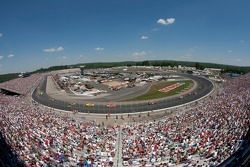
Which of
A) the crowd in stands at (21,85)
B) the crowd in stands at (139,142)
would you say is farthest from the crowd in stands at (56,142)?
the crowd in stands at (21,85)

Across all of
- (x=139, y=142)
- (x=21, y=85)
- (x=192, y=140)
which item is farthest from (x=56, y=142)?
(x=21, y=85)

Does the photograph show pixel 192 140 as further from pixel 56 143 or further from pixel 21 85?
pixel 21 85

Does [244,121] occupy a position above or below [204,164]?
above

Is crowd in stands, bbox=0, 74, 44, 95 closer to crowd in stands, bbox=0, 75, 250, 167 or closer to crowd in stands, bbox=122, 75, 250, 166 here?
crowd in stands, bbox=0, 75, 250, 167

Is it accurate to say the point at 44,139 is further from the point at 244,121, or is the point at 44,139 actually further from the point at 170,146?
the point at 244,121

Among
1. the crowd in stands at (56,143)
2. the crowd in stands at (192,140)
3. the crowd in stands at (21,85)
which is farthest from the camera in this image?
the crowd in stands at (21,85)

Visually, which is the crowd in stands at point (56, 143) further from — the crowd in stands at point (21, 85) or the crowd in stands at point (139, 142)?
the crowd in stands at point (21, 85)

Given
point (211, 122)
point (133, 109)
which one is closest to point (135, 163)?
point (211, 122)

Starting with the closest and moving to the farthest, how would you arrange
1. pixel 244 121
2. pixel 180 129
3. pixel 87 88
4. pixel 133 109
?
pixel 244 121, pixel 180 129, pixel 133 109, pixel 87 88

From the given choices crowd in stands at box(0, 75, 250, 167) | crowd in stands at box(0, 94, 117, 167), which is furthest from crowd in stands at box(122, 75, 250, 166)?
crowd in stands at box(0, 94, 117, 167)
